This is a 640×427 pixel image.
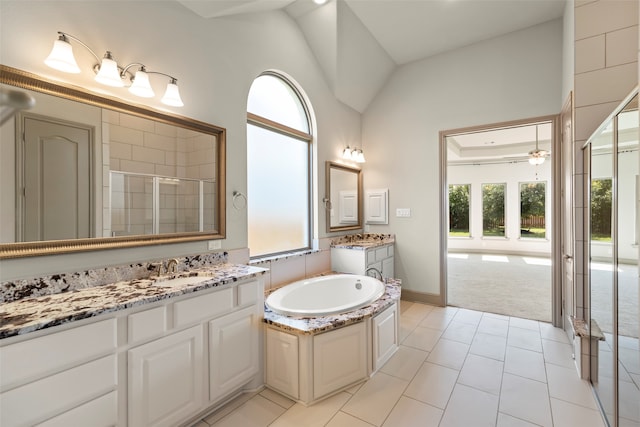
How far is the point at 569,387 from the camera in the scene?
6.73ft

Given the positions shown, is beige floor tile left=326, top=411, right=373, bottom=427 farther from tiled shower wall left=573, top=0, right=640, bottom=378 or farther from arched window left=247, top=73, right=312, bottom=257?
tiled shower wall left=573, top=0, right=640, bottom=378

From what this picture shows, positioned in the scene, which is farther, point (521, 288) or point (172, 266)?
point (521, 288)

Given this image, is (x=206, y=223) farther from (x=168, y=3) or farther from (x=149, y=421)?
(x=168, y=3)

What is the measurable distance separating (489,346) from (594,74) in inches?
94.3

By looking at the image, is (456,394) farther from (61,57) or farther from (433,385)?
(61,57)

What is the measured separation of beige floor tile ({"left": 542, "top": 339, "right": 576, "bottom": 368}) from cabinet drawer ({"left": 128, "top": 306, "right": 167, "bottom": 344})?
9.72ft

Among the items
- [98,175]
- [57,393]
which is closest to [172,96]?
[98,175]

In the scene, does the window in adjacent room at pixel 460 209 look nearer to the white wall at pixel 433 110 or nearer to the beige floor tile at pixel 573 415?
the white wall at pixel 433 110

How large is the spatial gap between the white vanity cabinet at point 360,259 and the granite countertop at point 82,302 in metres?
1.83

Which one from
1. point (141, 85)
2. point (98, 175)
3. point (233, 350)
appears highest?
point (141, 85)

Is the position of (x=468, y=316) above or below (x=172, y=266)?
below

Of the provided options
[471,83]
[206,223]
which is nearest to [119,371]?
[206,223]

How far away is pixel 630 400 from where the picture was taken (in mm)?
1402

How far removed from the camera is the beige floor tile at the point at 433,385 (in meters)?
1.93
